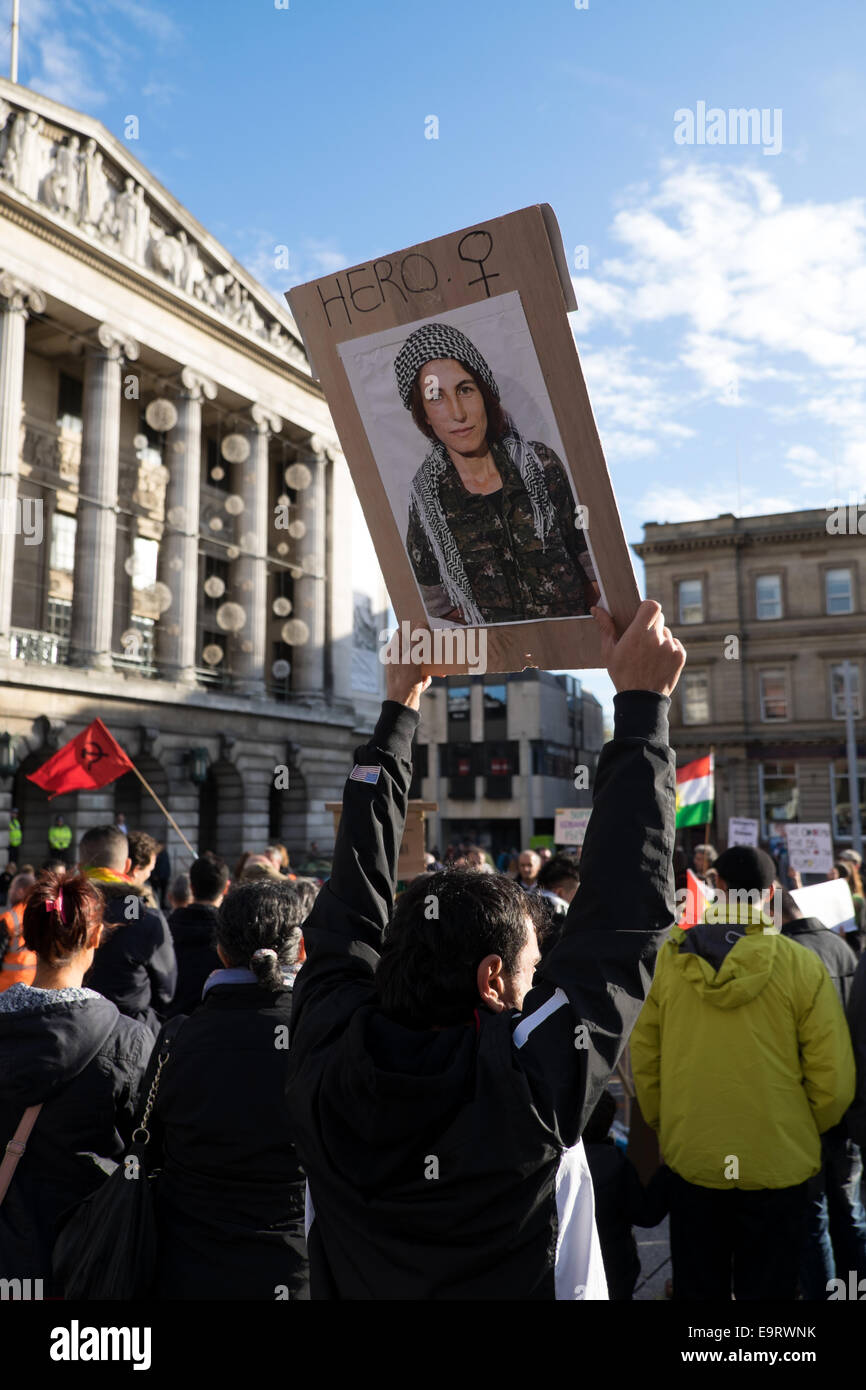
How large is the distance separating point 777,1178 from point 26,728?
80.5 feet

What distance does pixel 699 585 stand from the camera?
156ft

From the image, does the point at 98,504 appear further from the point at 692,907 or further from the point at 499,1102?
the point at 499,1102

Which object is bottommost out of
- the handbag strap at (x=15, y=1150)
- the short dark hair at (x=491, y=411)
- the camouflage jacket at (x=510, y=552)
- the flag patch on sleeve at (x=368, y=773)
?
the handbag strap at (x=15, y=1150)

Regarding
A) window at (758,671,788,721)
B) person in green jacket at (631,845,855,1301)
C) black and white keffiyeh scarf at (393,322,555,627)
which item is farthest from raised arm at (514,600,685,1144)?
window at (758,671,788,721)

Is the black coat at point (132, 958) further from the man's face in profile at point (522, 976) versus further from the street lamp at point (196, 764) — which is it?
the street lamp at point (196, 764)

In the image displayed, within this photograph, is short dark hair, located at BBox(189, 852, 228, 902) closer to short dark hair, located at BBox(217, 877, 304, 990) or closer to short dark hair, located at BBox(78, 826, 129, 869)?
short dark hair, located at BBox(78, 826, 129, 869)

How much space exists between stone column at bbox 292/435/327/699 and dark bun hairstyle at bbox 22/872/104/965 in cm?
3337

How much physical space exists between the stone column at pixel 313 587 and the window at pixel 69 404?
9292 millimetres

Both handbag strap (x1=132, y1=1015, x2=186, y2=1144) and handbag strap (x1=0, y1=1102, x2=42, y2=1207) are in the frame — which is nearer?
handbag strap (x1=132, y1=1015, x2=186, y2=1144)

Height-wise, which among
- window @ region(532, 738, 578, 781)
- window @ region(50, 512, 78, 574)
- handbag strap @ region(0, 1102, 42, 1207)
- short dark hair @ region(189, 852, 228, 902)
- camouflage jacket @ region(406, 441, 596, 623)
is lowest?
handbag strap @ region(0, 1102, 42, 1207)

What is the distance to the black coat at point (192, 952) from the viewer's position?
6400mm

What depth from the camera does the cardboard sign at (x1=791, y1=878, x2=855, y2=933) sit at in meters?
5.55

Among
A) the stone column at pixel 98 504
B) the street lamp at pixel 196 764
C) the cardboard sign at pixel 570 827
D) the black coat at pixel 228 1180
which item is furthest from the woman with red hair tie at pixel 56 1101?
the street lamp at pixel 196 764
